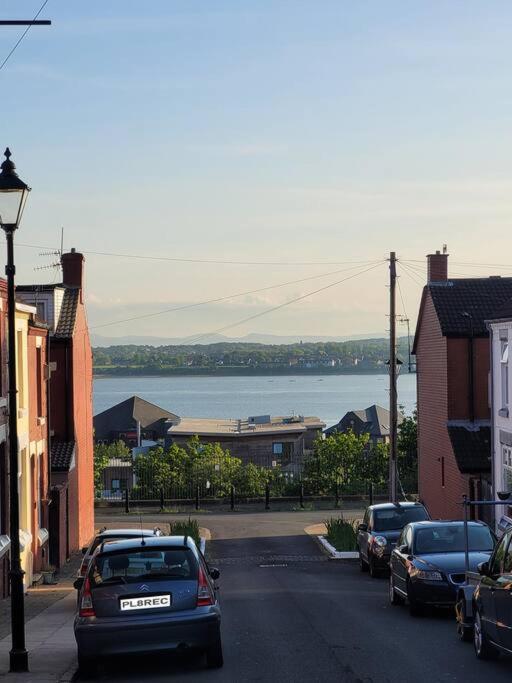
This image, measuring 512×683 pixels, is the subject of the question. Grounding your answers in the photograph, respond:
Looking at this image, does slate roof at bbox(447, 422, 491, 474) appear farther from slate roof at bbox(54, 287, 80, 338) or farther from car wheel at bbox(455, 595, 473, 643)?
car wheel at bbox(455, 595, 473, 643)

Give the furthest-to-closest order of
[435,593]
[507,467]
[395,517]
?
[507,467], [395,517], [435,593]

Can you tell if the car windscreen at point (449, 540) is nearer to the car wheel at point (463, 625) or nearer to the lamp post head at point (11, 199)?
the car wheel at point (463, 625)

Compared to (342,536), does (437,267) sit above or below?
above

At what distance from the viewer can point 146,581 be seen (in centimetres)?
1284

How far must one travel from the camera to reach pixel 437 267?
135ft

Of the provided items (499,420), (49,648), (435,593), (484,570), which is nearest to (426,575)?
(435,593)

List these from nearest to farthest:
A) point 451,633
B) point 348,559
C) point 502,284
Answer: point 451,633
point 348,559
point 502,284

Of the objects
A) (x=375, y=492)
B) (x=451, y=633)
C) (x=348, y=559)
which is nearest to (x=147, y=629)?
(x=451, y=633)

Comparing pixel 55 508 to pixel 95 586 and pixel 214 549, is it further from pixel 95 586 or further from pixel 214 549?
pixel 95 586

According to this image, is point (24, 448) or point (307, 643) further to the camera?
point (24, 448)

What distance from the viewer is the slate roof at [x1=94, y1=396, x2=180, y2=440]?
397ft

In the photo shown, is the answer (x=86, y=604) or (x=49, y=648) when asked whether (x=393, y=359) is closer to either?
(x=49, y=648)

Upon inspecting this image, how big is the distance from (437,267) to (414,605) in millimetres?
24136

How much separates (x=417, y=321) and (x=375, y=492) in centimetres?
1315
